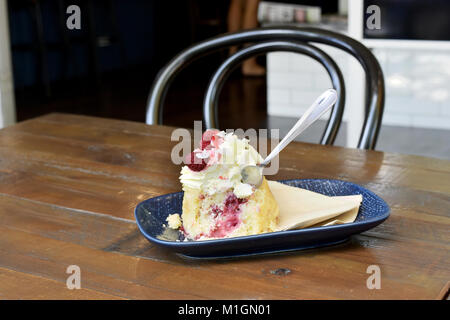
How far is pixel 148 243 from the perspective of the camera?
701mm

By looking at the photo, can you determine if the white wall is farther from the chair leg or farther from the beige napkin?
the chair leg

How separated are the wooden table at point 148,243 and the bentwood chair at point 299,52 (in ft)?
0.48

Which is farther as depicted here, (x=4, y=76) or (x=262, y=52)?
(x=4, y=76)

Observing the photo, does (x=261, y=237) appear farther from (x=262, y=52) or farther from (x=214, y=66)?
(x=214, y=66)

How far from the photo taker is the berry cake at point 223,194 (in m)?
0.65

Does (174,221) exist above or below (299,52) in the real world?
below

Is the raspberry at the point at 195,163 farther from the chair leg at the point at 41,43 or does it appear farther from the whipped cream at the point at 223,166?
the chair leg at the point at 41,43

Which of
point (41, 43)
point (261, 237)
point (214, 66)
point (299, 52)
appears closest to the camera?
point (261, 237)

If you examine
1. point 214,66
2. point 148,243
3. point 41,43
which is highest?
point 41,43

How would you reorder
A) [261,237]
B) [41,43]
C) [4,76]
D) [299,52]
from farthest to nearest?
[41,43] < [4,76] < [299,52] < [261,237]

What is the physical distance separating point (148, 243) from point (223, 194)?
0.11 metres

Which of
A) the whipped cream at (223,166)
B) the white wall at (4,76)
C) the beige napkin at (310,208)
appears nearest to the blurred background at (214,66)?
the white wall at (4,76)

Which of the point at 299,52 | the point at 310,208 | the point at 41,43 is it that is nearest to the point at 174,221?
the point at 310,208

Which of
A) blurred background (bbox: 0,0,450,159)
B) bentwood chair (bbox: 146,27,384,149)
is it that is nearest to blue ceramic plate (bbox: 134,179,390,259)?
bentwood chair (bbox: 146,27,384,149)
